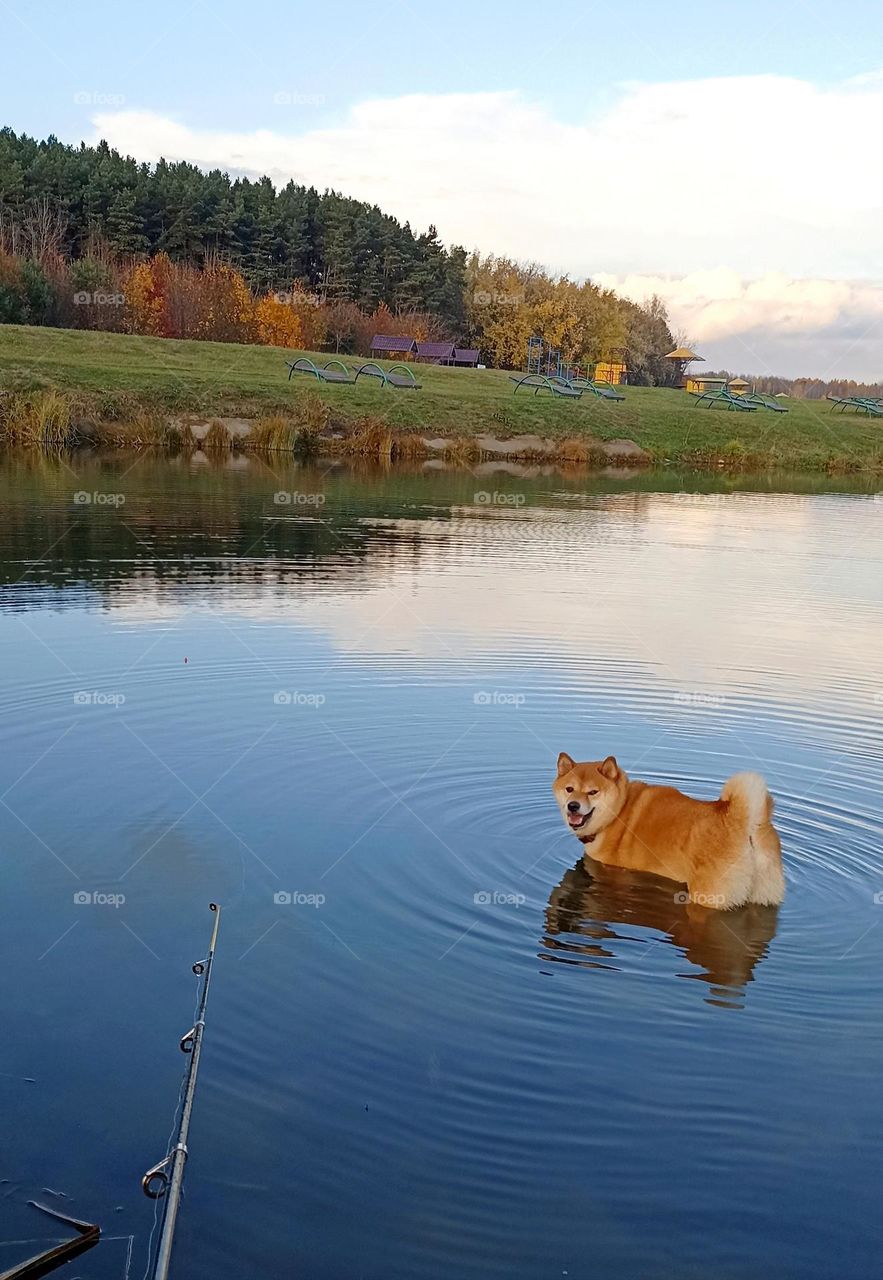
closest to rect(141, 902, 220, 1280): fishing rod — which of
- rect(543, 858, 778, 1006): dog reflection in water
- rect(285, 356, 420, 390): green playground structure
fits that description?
rect(543, 858, 778, 1006): dog reflection in water

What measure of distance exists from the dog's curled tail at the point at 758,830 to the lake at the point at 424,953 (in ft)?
0.80

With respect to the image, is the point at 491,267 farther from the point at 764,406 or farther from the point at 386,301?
the point at 764,406

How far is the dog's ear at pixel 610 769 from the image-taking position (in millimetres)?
8117

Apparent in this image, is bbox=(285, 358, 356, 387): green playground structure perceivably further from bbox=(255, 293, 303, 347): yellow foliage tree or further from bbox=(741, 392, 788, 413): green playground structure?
bbox=(741, 392, 788, 413): green playground structure

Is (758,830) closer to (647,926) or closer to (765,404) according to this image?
(647,926)

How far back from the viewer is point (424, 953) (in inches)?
268

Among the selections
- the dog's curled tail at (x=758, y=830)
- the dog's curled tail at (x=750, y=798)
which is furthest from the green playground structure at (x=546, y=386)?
the dog's curled tail at (x=750, y=798)

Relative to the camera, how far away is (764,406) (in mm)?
71000

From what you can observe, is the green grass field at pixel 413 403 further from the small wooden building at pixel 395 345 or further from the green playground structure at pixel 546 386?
the small wooden building at pixel 395 345

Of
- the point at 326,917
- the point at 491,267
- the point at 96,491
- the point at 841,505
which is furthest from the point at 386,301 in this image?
the point at 326,917

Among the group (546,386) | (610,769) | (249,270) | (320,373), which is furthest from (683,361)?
(610,769)

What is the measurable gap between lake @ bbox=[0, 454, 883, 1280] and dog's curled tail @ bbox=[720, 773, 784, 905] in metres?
0.24

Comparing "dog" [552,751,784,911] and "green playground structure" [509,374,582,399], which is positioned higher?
"green playground structure" [509,374,582,399]

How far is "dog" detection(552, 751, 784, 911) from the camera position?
7129mm
